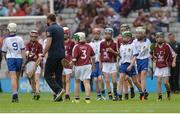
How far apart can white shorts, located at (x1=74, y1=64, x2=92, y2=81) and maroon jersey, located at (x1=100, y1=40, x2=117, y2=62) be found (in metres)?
2.02

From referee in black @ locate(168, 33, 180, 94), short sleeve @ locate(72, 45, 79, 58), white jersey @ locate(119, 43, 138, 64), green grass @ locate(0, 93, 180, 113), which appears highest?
short sleeve @ locate(72, 45, 79, 58)

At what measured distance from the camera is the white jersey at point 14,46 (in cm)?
2545

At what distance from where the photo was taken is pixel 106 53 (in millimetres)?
26984

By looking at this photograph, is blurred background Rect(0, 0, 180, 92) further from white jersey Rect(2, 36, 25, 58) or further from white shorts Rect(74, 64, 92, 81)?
white shorts Rect(74, 64, 92, 81)

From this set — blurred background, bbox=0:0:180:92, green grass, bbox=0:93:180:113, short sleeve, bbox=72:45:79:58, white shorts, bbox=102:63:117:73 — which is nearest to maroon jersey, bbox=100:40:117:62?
white shorts, bbox=102:63:117:73

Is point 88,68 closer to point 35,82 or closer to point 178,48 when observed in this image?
point 35,82

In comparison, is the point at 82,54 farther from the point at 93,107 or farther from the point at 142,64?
the point at 93,107

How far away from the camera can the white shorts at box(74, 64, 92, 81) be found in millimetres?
24906

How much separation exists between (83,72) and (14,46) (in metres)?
2.19

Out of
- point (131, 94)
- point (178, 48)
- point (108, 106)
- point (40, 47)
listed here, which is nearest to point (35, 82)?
point (40, 47)

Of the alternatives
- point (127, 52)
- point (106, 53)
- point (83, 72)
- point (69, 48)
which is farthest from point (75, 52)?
point (106, 53)

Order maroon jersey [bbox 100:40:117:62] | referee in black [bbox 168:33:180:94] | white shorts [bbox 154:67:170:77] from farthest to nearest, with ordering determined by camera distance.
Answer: referee in black [bbox 168:33:180:94] < maroon jersey [bbox 100:40:117:62] < white shorts [bbox 154:67:170:77]

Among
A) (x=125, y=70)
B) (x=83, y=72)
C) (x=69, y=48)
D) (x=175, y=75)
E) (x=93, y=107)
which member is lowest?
(x=175, y=75)

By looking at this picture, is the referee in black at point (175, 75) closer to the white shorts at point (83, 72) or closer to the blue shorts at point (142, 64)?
the blue shorts at point (142, 64)
